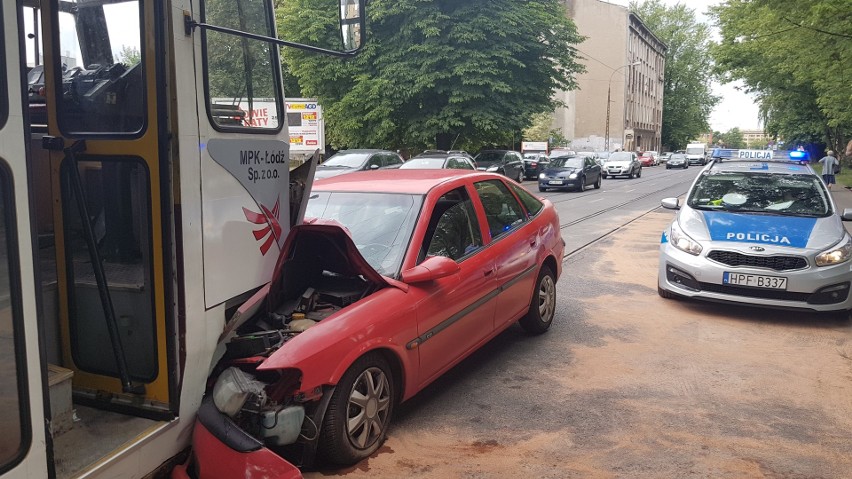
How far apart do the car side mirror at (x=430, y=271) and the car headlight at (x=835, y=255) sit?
4307 mm

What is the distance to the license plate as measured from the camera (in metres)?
6.46

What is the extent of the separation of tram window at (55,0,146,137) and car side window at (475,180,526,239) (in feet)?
9.46

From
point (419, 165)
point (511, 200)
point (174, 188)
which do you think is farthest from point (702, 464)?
point (419, 165)

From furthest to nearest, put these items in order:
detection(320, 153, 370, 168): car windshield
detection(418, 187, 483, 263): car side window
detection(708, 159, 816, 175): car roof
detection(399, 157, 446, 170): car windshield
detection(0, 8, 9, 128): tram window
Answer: detection(399, 157, 446, 170): car windshield
detection(320, 153, 370, 168): car windshield
detection(708, 159, 816, 175): car roof
detection(418, 187, 483, 263): car side window
detection(0, 8, 9, 128): tram window

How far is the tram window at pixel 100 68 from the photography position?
10.1 feet

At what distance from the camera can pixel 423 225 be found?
4.49m

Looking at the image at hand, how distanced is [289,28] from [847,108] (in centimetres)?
2037

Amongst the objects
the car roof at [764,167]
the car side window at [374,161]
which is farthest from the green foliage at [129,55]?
the car side window at [374,161]

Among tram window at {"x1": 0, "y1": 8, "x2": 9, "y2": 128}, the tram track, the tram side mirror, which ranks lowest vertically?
the tram track

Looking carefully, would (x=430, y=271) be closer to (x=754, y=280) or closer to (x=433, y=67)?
(x=754, y=280)

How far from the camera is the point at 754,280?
6535 mm

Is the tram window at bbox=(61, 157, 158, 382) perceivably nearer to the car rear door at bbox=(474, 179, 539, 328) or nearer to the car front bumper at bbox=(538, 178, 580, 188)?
the car rear door at bbox=(474, 179, 539, 328)

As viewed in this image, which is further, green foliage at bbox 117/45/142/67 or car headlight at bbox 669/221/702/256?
car headlight at bbox 669/221/702/256

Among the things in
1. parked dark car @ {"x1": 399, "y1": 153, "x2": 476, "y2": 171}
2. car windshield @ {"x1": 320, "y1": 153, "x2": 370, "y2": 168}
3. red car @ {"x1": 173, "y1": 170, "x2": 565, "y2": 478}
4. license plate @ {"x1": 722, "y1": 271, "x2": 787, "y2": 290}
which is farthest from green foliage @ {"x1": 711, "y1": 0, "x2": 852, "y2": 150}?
red car @ {"x1": 173, "y1": 170, "x2": 565, "y2": 478}
